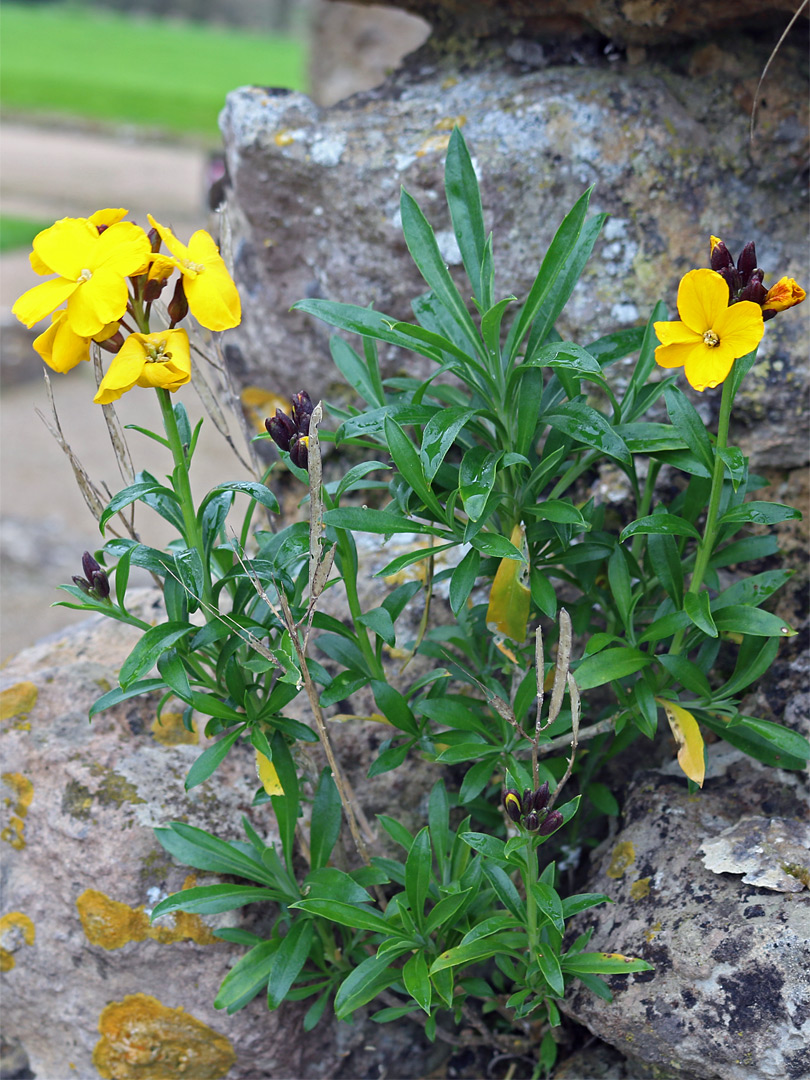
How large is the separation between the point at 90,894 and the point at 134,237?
111 centimetres

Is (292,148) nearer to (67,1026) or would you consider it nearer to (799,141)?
(799,141)

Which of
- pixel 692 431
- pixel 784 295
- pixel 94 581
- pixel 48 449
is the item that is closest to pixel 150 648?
pixel 94 581

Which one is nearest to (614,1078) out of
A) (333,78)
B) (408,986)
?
(408,986)

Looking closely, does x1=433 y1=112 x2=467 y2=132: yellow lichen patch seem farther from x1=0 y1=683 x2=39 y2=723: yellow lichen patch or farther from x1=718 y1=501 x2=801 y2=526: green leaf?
x1=0 y1=683 x2=39 y2=723: yellow lichen patch

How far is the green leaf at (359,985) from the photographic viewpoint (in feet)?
4.39

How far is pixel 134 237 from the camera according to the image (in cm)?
113

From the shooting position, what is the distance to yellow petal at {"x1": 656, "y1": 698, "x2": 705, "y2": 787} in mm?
1375

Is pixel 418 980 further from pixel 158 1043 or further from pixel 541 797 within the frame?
pixel 158 1043

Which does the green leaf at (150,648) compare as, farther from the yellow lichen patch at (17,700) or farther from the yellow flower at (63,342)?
the yellow lichen patch at (17,700)

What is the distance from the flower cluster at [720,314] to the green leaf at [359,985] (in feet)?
3.08

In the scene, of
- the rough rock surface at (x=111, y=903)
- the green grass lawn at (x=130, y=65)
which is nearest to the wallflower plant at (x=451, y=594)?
the rough rock surface at (x=111, y=903)

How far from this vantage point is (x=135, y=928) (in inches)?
61.6

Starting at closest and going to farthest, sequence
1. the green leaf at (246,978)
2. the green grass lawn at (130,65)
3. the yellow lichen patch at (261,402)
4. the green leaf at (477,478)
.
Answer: the green leaf at (477,478), the green leaf at (246,978), the yellow lichen patch at (261,402), the green grass lawn at (130,65)

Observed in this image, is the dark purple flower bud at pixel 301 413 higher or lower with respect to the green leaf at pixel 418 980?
higher
